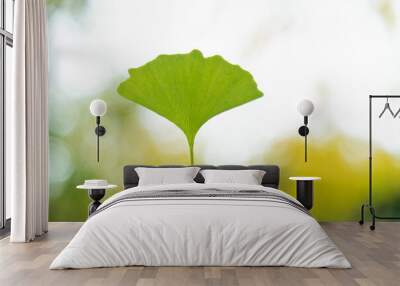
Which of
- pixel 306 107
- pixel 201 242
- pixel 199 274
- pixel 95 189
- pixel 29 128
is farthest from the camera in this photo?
pixel 306 107

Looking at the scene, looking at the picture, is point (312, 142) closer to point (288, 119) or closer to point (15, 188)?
point (288, 119)

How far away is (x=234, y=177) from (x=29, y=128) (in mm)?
2267

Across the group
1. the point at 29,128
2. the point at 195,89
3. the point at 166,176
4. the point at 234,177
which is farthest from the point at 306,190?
the point at 29,128

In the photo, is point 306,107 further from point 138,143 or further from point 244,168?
point 138,143

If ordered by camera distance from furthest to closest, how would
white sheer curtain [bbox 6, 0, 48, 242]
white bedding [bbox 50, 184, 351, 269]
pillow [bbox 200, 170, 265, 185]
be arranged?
pillow [bbox 200, 170, 265, 185] < white sheer curtain [bbox 6, 0, 48, 242] < white bedding [bbox 50, 184, 351, 269]

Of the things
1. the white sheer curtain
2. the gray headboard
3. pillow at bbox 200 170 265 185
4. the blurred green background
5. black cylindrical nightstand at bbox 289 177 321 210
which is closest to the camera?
the white sheer curtain

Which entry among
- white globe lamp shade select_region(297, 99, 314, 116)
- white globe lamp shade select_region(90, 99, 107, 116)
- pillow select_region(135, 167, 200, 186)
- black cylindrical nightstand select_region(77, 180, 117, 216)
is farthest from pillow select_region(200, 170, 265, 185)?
white globe lamp shade select_region(90, 99, 107, 116)

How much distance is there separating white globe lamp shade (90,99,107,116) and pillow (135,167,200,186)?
0.89 m

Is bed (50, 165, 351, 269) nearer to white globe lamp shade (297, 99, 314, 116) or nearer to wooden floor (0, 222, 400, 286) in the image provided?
wooden floor (0, 222, 400, 286)

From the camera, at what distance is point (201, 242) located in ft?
13.8

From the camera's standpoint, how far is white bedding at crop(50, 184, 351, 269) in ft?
13.6

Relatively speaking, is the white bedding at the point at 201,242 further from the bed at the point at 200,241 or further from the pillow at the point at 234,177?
the pillow at the point at 234,177

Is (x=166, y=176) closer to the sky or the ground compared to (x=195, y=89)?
closer to the ground

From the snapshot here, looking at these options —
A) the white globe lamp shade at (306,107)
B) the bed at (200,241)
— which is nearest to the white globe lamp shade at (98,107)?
the white globe lamp shade at (306,107)
